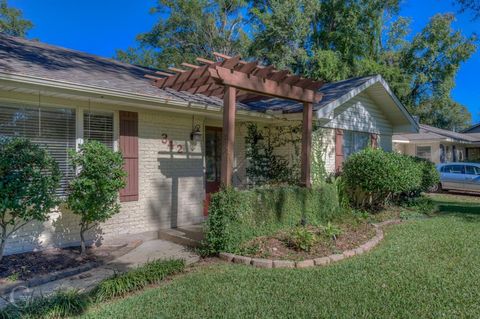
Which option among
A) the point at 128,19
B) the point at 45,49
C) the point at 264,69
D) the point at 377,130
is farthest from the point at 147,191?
the point at 128,19

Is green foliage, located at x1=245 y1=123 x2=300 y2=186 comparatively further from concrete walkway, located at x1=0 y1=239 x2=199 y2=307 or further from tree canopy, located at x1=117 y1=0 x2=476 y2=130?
tree canopy, located at x1=117 y1=0 x2=476 y2=130

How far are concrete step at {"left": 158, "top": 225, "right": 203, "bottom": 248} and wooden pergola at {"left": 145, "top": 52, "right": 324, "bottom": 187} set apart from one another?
1405 millimetres

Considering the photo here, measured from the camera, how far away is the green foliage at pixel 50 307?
362cm

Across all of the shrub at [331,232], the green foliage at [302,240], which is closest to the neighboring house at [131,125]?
the green foliage at [302,240]

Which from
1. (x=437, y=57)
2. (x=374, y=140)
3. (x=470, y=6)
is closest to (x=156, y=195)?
(x=374, y=140)

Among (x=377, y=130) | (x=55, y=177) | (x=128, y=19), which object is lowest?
(x=55, y=177)

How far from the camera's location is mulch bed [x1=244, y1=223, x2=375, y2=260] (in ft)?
18.7

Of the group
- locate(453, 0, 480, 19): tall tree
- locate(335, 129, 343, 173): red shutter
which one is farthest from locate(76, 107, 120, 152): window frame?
locate(453, 0, 480, 19): tall tree

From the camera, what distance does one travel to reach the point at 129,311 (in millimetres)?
3844

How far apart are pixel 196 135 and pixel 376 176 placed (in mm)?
4712

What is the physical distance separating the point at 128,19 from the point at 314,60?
599 inches

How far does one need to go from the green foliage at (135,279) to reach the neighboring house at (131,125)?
2.25 m

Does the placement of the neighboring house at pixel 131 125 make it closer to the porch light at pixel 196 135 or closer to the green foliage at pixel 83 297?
the porch light at pixel 196 135

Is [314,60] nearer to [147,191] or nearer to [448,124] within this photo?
[147,191]
